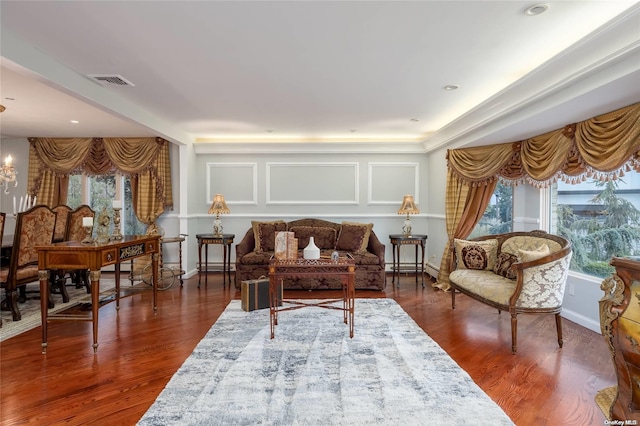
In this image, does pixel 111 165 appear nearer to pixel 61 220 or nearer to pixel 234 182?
pixel 61 220

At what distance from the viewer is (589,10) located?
2.05m

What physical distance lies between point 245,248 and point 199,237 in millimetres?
813

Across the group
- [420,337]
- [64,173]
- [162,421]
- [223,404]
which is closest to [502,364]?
[420,337]

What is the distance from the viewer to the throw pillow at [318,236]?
17.6ft

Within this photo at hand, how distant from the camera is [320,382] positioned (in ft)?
7.22

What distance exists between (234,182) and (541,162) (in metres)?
4.66

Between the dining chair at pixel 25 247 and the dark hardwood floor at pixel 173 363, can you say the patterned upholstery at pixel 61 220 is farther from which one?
the dark hardwood floor at pixel 173 363

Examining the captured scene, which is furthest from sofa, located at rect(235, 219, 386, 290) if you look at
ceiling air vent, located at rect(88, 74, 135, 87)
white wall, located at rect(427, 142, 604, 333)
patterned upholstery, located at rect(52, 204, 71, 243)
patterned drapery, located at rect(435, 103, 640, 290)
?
ceiling air vent, located at rect(88, 74, 135, 87)

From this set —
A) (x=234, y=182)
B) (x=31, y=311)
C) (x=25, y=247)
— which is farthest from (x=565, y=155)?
(x=31, y=311)

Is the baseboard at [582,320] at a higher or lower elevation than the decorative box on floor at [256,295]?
lower

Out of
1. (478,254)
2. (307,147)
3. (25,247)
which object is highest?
(307,147)

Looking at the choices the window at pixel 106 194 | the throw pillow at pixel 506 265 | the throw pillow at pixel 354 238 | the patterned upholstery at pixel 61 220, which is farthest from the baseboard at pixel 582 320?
the window at pixel 106 194

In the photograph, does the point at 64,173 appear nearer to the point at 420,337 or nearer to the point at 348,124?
the point at 348,124

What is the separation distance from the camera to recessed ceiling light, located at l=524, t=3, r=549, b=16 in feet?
6.55
